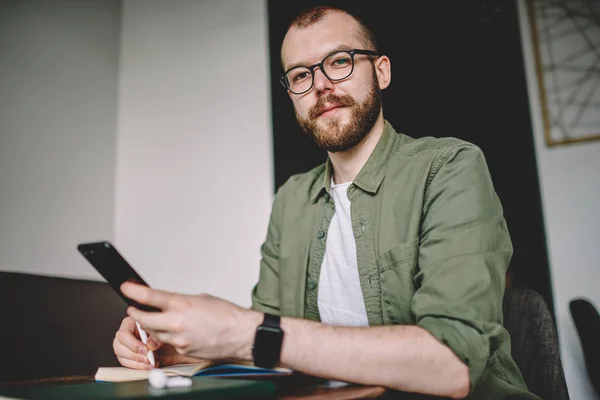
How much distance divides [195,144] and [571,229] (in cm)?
200

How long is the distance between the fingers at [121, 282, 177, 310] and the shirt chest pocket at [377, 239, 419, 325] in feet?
1.93

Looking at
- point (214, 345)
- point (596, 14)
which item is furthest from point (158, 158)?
point (596, 14)

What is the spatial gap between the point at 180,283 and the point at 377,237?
1.58m

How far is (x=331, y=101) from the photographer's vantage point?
1341 mm

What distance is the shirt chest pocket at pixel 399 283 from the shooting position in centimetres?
107

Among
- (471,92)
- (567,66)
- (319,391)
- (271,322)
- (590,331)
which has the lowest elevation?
(590,331)

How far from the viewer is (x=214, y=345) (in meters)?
0.73

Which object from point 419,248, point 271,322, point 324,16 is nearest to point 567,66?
point 324,16

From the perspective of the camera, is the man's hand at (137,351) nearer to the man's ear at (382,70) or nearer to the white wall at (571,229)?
the man's ear at (382,70)

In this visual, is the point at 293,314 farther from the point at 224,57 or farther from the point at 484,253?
the point at 224,57

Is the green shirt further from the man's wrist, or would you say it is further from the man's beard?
the man's wrist

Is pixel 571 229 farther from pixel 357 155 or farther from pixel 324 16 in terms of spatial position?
pixel 324 16

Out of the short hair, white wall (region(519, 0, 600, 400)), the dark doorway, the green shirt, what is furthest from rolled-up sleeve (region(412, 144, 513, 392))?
white wall (region(519, 0, 600, 400))

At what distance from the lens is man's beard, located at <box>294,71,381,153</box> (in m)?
1.33
